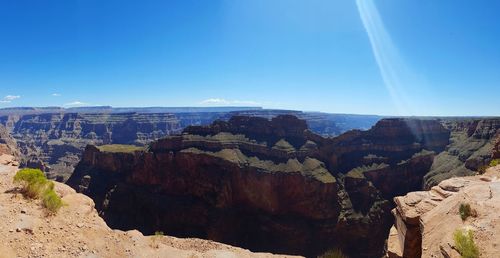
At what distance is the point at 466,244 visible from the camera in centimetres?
1311

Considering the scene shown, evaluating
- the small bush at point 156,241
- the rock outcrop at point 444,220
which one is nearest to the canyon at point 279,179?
the rock outcrop at point 444,220

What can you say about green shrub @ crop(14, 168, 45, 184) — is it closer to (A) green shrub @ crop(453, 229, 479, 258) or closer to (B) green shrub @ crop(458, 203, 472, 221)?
(A) green shrub @ crop(453, 229, 479, 258)

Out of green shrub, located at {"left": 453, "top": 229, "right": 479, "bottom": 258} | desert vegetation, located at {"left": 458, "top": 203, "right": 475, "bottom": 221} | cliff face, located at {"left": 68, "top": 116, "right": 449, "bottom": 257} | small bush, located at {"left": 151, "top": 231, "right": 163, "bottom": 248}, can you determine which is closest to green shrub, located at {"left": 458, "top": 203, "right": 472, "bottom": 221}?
desert vegetation, located at {"left": 458, "top": 203, "right": 475, "bottom": 221}

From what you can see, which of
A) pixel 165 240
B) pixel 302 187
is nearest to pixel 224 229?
pixel 302 187

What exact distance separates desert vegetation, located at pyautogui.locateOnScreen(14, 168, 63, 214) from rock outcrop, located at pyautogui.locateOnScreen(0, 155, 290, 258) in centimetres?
42

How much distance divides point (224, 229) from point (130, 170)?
3768 centimetres

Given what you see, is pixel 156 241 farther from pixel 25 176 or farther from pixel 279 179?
pixel 279 179

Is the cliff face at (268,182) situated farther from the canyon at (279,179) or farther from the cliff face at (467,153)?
the cliff face at (467,153)

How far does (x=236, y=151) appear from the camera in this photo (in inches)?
3986

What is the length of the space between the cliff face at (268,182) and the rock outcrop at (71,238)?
5559 cm

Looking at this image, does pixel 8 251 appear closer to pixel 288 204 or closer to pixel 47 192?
pixel 47 192

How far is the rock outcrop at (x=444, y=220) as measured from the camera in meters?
14.1

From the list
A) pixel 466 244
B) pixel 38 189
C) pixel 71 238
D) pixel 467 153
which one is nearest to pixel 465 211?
pixel 466 244

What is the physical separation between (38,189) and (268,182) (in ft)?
234
